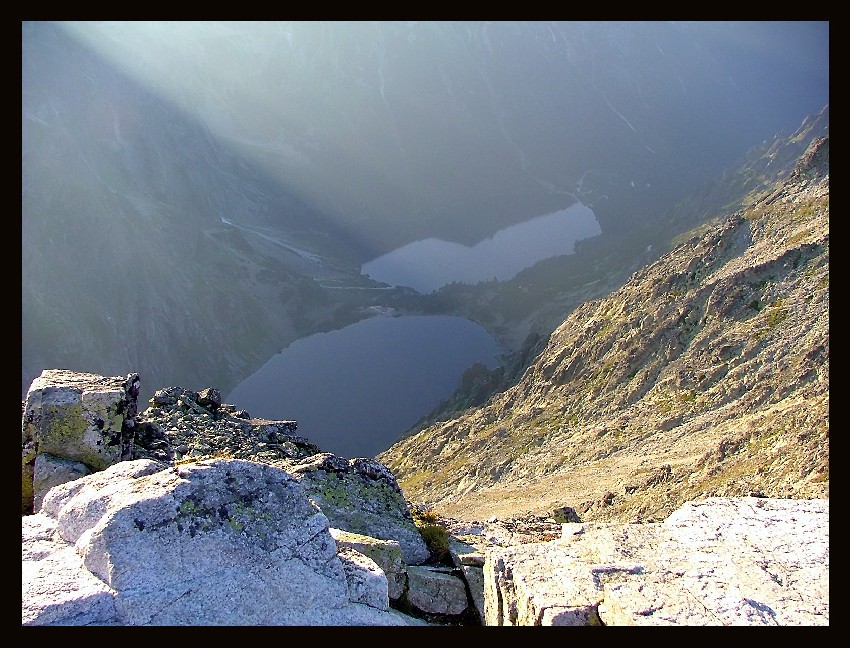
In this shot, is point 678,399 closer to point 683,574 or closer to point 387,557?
point 683,574

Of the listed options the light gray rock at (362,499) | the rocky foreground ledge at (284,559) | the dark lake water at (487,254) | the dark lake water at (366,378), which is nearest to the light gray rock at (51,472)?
the rocky foreground ledge at (284,559)

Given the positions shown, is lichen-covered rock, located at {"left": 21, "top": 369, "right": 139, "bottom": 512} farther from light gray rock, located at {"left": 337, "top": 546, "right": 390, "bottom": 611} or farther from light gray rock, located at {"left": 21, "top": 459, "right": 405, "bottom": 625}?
light gray rock, located at {"left": 337, "top": 546, "right": 390, "bottom": 611}

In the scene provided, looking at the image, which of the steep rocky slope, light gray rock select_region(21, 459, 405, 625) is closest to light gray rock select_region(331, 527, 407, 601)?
light gray rock select_region(21, 459, 405, 625)

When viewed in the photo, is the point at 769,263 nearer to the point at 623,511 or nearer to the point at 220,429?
the point at 623,511

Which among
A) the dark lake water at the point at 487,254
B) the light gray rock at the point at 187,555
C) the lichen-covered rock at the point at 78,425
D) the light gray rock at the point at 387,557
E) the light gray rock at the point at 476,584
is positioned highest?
the dark lake water at the point at 487,254

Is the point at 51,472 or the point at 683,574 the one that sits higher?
the point at 51,472

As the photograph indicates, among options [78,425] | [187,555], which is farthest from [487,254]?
[187,555]

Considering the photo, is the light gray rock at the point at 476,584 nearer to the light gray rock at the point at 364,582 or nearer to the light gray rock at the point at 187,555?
the light gray rock at the point at 187,555
